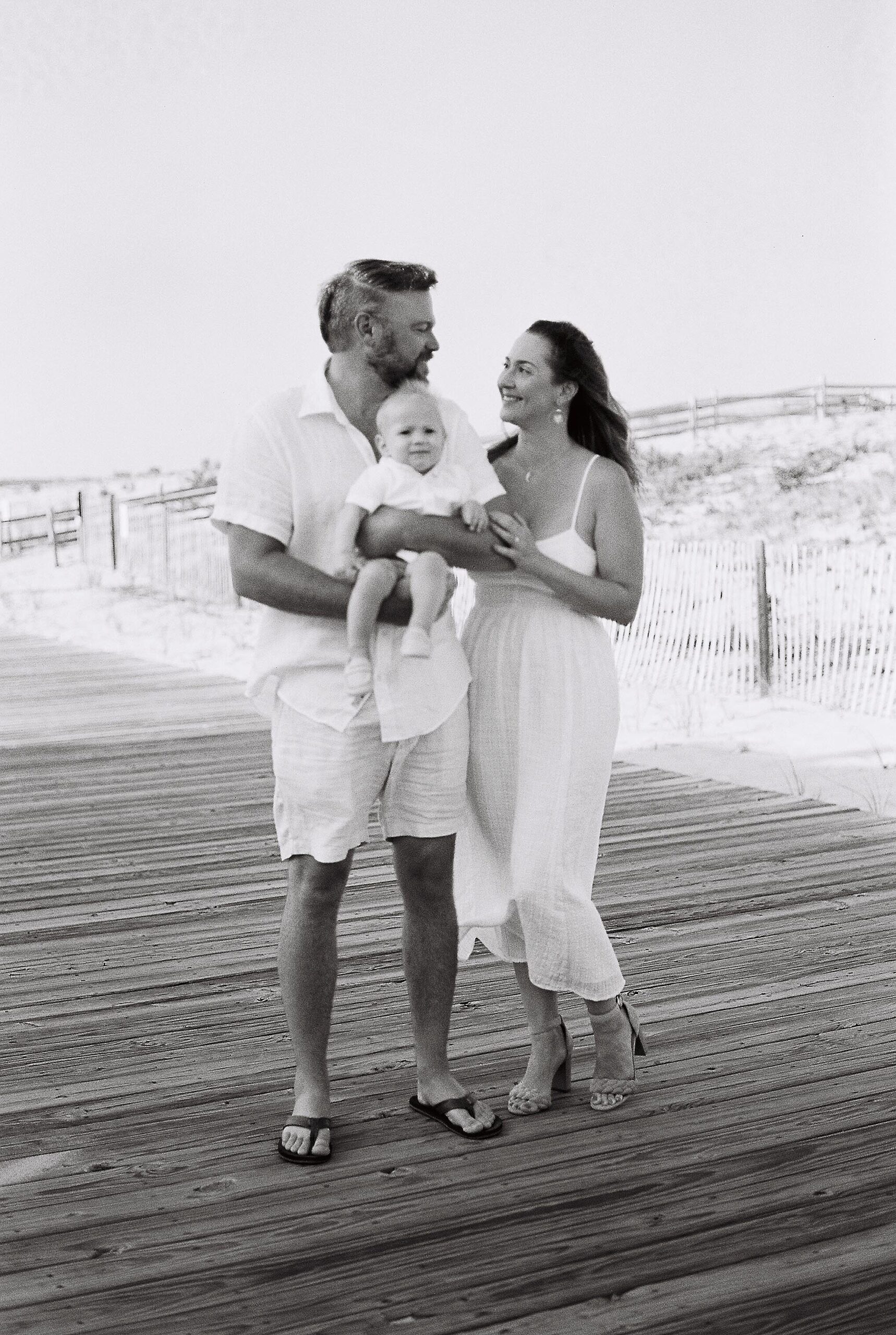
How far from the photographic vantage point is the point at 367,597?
2439 millimetres

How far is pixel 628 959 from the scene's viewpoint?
3730mm

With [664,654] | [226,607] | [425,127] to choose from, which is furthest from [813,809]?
[425,127]

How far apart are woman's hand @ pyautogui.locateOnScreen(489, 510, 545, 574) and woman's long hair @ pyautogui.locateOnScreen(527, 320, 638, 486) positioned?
287 mm

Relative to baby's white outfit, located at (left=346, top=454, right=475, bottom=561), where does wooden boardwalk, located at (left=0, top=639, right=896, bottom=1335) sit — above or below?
below

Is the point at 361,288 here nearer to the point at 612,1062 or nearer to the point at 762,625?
the point at 612,1062

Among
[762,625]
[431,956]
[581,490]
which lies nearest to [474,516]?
[581,490]

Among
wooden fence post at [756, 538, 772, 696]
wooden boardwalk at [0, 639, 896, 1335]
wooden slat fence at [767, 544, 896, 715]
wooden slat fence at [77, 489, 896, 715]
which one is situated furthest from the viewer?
wooden fence post at [756, 538, 772, 696]

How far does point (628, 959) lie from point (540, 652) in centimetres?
122

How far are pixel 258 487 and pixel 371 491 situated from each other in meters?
0.19

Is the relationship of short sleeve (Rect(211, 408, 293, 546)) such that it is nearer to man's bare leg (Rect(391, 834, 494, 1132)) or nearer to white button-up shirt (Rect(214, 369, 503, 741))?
white button-up shirt (Rect(214, 369, 503, 741))

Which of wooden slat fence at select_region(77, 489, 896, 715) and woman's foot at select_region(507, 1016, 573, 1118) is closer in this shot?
woman's foot at select_region(507, 1016, 573, 1118)

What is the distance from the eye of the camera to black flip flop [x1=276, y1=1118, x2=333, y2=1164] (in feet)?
8.43

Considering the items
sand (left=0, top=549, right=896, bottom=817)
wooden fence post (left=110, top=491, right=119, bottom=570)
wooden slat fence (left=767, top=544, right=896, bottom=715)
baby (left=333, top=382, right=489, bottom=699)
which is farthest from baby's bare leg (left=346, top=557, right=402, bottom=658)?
wooden fence post (left=110, top=491, right=119, bottom=570)

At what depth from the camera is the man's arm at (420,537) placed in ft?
8.07
